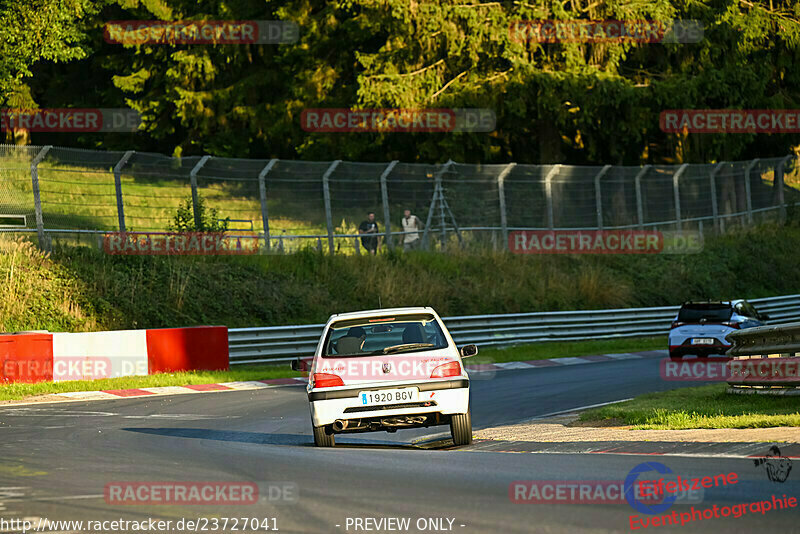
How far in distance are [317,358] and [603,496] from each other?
4820 millimetres

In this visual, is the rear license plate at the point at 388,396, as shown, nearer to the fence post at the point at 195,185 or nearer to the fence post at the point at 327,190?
the fence post at the point at 195,185

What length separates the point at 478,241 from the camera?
109ft

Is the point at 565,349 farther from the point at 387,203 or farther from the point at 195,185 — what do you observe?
the point at 195,185

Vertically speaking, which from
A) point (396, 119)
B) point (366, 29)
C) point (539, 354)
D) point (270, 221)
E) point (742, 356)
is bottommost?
point (539, 354)

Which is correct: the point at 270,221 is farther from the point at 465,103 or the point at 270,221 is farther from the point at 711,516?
the point at 711,516

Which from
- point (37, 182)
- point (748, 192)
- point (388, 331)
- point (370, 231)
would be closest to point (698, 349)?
point (370, 231)

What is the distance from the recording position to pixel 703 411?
45.3 ft

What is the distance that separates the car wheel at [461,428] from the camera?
11.8 meters

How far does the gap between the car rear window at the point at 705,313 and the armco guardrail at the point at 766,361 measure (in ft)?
27.1

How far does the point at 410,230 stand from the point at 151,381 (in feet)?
39.9

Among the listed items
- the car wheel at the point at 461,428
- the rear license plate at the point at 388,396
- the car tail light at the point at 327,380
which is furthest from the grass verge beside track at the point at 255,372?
the car wheel at the point at 461,428

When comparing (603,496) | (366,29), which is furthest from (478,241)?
(603,496)

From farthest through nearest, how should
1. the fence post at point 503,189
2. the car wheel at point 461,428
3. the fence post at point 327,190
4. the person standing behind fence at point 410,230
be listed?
the fence post at point 503,189 → the person standing behind fence at point 410,230 → the fence post at point 327,190 → the car wheel at point 461,428

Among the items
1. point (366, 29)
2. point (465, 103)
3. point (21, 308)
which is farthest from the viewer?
point (366, 29)
